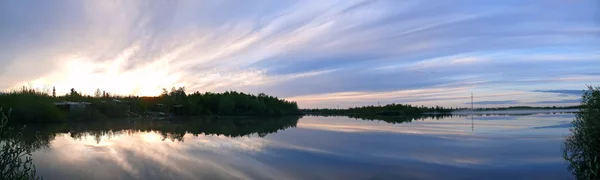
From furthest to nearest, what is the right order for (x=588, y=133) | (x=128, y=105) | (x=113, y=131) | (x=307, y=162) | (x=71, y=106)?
1. (x=128, y=105)
2. (x=71, y=106)
3. (x=113, y=131)
4. (x=307, y=162)
5. (x=588, y=133)

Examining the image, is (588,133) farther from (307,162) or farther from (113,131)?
(113,131)

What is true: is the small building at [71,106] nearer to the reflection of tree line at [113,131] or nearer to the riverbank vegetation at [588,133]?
the reflection of tree line at [113,131]

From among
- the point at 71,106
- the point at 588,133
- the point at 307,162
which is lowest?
the point at 307,162

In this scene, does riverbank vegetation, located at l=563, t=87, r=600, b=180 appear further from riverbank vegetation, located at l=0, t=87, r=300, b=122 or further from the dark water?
riverbank vegetation, located at l=0, t=87, r=300, b=122

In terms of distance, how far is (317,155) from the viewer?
48.5 ft

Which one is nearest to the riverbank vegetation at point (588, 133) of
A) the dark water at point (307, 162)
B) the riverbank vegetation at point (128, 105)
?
the dark water at point (307, 162)

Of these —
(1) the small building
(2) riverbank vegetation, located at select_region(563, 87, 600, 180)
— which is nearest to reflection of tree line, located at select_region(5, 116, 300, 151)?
(1) the small building

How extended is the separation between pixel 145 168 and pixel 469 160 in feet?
32.5

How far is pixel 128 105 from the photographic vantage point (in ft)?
181

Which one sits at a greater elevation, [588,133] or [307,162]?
[588,133]

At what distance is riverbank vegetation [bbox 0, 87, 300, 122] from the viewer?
36363mm

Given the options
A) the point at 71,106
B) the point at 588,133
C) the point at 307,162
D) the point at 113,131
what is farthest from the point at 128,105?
the point at 588,133

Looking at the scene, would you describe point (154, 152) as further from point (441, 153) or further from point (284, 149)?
point (441, 153)

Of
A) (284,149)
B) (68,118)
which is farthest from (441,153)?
(68,118)
